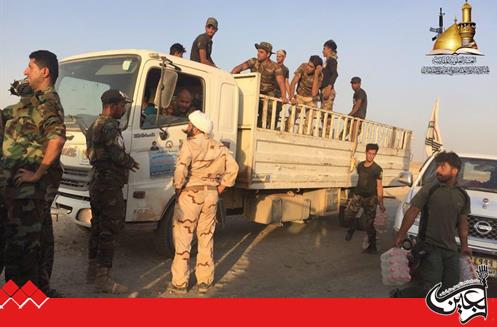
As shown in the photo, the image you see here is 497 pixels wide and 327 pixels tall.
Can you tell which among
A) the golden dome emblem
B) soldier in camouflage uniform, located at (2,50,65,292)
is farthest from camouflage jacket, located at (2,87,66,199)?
the golden dome emblem

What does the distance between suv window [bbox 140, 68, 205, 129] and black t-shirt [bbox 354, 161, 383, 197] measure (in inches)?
109

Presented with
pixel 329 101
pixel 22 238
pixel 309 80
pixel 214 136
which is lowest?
pixel 22 238

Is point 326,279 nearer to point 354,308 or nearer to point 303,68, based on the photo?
point 354,308

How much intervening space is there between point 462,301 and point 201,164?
2.42 m

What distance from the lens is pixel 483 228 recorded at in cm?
486

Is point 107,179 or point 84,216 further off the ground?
point 107,179

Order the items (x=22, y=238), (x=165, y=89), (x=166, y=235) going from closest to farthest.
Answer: (x=22, y=238) < (x=165, y=89) < (x=166, y=235)

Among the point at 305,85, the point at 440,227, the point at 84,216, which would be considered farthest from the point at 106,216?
the point at 305,85

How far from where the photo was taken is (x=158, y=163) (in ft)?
16.5

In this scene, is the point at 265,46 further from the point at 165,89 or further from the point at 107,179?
the point at 107,179

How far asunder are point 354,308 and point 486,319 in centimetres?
94

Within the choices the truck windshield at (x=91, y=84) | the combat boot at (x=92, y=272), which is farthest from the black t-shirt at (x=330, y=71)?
the combat boot at (x=92, y=272)

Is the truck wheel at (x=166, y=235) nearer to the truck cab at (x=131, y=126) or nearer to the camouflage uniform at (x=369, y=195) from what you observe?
the truck cab at (x=131, y=126)

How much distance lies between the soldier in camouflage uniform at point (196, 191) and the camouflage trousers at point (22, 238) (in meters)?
1.36
